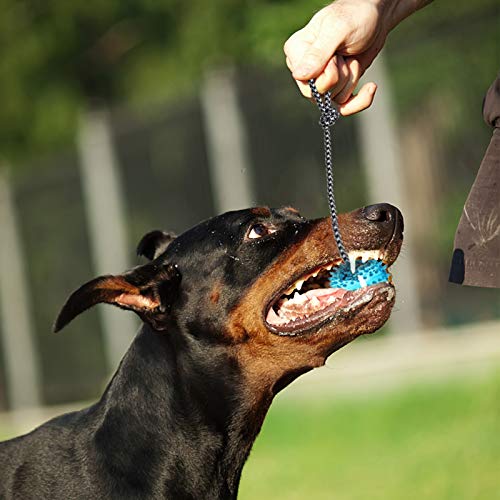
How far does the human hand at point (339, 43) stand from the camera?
4.04m

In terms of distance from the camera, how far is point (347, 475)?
7.79 metres

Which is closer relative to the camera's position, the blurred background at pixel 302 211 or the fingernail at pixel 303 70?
the fingernail at pixel 303 70

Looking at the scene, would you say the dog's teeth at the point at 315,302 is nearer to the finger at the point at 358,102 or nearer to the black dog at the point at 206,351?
the black dog at the point at 206,351

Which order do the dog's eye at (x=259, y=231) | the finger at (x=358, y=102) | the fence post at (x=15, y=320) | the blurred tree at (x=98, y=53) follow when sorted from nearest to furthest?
1. the finger at (x=358, y=102)
2. the dog's eye at (x=259, y=231)
3. the fence post at (x=15, y=320)
4. the blurred tree at (x=98, y=53)

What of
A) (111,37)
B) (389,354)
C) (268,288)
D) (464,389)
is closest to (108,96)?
(111,37)

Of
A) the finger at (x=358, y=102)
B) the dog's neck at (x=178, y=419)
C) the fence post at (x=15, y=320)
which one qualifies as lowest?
the fence post at (x=15, y=320)

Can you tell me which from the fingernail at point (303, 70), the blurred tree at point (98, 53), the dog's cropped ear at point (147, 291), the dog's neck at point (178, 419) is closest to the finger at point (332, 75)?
the fingernail at point (303, 70)

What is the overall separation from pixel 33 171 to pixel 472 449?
1052 cm

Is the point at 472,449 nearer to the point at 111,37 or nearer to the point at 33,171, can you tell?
the point at 33,171

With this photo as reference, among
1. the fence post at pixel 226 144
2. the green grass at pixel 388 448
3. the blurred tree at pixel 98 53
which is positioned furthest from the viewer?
the blurred tree at pixel 98 53

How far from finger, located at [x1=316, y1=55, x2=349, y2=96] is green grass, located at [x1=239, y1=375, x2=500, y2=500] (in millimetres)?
3037

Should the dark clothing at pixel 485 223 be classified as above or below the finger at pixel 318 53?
below

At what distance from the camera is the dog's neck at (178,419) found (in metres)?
4.54

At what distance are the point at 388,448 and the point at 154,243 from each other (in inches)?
141
